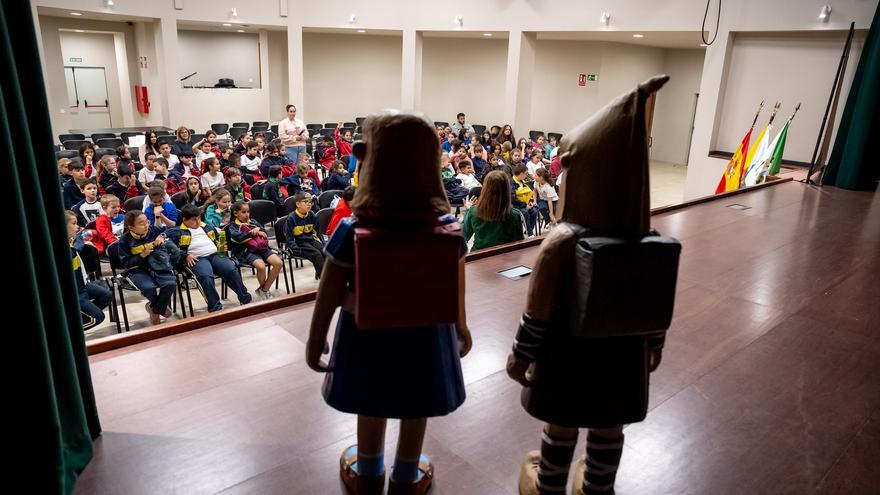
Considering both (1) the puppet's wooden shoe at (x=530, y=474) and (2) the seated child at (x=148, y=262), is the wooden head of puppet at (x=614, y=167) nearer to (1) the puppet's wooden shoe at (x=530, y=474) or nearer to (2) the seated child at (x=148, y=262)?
(1) the puppet's wooden shoe at (x=530, y=474)

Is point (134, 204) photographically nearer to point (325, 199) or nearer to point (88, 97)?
point (325, 199)

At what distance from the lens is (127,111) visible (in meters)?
15.9

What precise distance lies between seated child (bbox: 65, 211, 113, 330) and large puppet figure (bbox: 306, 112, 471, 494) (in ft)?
10.3

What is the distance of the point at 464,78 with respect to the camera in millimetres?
16969

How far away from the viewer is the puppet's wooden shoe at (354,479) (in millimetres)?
1848

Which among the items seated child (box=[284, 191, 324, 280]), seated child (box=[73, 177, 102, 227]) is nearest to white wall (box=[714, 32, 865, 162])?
seated child (box=[284, 191, 324, 280])

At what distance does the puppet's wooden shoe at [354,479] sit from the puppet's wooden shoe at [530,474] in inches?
18.3

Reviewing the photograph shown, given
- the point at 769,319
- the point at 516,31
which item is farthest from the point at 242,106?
the point at 769,319

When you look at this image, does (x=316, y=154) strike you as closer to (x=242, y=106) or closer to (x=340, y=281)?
(x=242, y=106)

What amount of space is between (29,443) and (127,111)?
16512mm

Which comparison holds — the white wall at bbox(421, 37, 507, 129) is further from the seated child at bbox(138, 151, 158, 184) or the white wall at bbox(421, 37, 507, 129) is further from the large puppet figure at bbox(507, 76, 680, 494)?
the large puppet figure at bbox(507, 76, 680, 494)

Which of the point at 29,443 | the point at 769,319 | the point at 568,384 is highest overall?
the point at 568,384

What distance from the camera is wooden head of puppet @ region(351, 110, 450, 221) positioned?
1.57m

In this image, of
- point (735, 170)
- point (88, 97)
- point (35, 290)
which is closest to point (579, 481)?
point (35, 290)
